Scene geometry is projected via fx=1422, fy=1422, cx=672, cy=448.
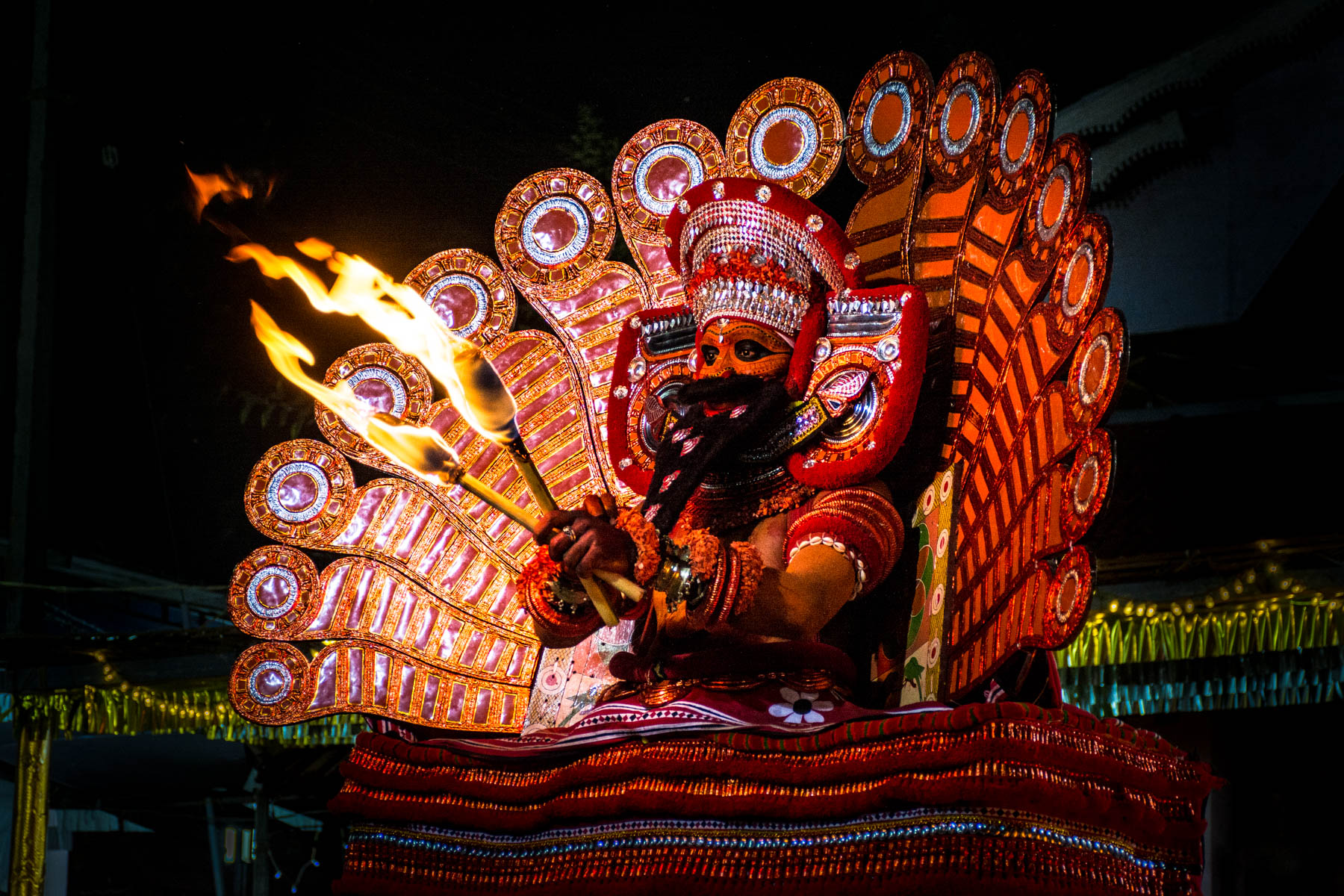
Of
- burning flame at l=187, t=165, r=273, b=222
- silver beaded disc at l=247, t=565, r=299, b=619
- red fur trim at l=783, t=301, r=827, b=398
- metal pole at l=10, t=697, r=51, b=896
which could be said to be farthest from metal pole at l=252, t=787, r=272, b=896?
red fur trim at l=783, t=301, r=827, b=398

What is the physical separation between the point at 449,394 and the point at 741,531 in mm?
627

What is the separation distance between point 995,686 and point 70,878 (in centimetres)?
401

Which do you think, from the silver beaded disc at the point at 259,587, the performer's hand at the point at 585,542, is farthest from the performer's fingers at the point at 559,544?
the silver beaded disc at the point at 259,587

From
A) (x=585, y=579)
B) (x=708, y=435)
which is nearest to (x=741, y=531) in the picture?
(x=708, y=435)

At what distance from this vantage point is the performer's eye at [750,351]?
8.63ft

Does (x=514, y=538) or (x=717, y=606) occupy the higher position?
(x=514, y=538)

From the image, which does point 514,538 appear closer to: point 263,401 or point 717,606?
point 717,606

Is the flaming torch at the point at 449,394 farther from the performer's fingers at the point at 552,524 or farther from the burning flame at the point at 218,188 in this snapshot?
the burning flame at the point at 218,188

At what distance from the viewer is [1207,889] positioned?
3555 mm

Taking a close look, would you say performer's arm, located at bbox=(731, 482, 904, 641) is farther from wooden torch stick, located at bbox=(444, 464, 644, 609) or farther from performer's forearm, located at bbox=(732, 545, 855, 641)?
wooden torch stick, located at bbox=(444, 464, 644, 609)

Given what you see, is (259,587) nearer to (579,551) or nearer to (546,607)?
(546,607)

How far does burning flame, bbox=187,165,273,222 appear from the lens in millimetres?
3939

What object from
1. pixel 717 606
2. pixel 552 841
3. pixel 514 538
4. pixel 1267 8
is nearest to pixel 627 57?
pixel 514 538

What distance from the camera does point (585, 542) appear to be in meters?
2.15
